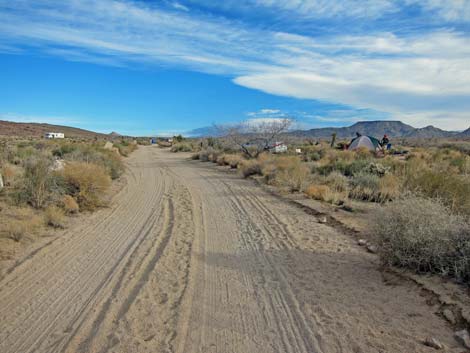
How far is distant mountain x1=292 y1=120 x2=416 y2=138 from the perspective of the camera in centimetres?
15482

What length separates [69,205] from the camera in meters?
10.7

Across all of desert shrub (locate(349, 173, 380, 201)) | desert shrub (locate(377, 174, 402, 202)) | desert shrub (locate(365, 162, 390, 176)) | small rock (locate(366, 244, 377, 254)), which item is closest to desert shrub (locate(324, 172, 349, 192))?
desert shrub (locate(349, 173, 380, 201))

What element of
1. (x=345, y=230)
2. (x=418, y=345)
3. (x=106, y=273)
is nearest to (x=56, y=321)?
(x=106, y=273)

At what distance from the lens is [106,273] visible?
6.36m

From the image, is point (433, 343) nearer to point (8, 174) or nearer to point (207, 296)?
point (207, 296)

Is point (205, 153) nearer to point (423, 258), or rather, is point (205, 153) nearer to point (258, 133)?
point (258, 133)

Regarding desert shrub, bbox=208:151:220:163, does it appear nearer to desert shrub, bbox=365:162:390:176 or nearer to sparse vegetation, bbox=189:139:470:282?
sparse vegetation, bbox=189:139:470:282

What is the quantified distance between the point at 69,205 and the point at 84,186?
4.19ft

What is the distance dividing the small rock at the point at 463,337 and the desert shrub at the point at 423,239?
53.7 inches

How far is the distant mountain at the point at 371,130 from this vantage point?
508ft

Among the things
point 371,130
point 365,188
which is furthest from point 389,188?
point 371,130

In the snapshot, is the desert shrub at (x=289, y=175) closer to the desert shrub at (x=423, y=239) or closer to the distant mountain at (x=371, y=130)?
the desert shrub at (x=423, y=239)

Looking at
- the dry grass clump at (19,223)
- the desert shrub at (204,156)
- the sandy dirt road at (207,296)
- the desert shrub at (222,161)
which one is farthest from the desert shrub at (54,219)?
the desert shrub at (204,156)

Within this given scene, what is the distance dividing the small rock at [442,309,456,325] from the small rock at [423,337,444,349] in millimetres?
595
